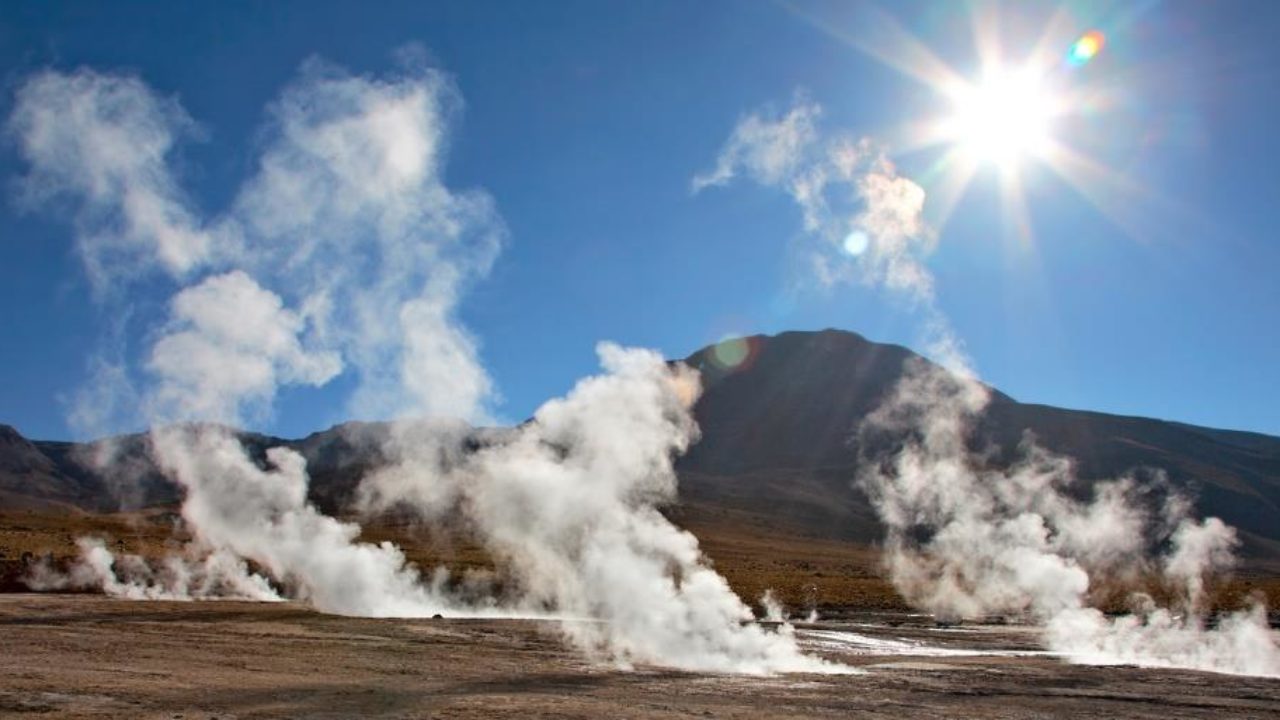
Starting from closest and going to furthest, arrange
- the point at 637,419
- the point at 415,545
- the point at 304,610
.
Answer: the point at 304,610 < the point at 637,419 < the point at 415,545

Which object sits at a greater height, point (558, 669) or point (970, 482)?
point (970, 482)

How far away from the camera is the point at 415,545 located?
102 metres

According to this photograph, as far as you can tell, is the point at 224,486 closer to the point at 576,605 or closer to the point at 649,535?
the point at 576,605

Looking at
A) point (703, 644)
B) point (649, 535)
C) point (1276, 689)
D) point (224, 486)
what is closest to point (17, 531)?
point (224, 486)

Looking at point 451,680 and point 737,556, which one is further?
point 737,556

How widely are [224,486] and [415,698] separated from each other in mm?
39308

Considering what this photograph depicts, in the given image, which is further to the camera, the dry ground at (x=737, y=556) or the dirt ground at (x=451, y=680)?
the dry ground at (x=737, y=556)

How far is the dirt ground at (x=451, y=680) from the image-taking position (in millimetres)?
19953

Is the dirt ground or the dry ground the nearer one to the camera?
the dirt ground

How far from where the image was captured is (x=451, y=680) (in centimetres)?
2494

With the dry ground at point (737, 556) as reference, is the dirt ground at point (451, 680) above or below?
below

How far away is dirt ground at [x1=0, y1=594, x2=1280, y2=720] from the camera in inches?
786

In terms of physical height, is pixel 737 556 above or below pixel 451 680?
above

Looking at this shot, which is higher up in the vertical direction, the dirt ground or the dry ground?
the dry ground
